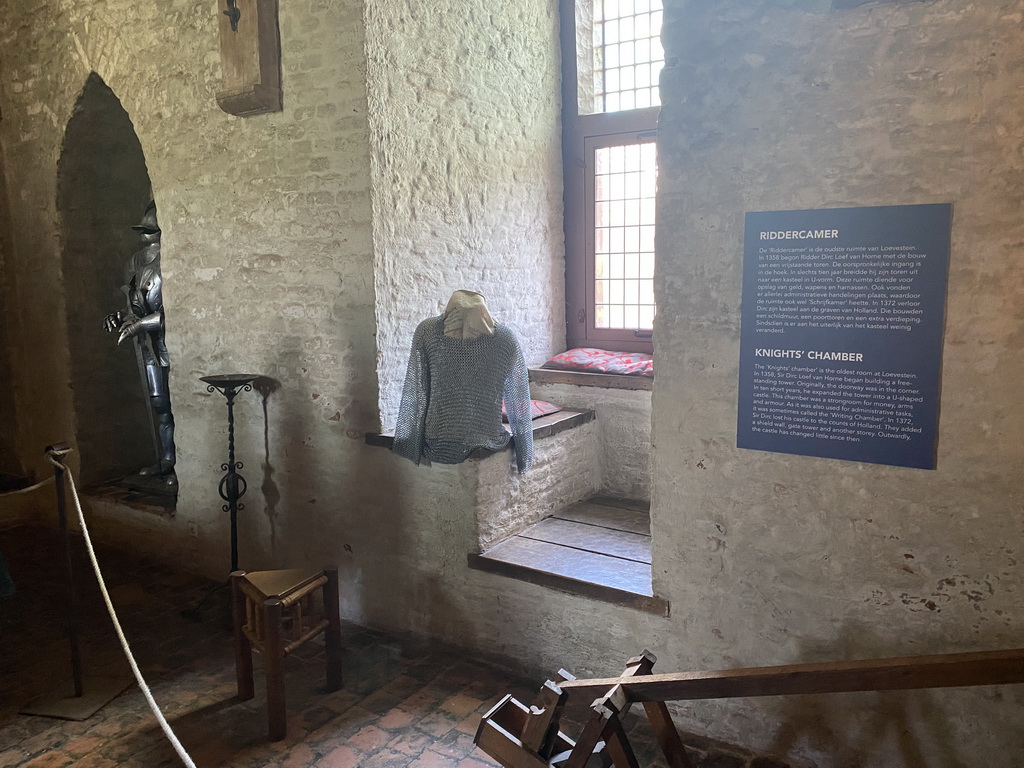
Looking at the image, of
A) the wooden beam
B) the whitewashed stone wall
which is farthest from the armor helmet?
the wooden beam

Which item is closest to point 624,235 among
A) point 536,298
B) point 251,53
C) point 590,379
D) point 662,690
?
point 536,298

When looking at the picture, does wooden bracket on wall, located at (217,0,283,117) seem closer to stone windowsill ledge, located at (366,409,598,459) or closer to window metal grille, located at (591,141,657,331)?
stone windowsill ledge, located at (366,409,598,459)

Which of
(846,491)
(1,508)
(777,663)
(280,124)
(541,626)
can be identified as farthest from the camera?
(1,508)

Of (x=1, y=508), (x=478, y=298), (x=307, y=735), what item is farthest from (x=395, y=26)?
(x=1, y=508)

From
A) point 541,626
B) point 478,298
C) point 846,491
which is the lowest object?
point 541,626

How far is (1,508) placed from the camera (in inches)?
221

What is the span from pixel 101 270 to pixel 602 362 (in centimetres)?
362

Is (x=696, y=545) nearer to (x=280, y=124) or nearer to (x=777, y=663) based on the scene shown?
(x=777, y=663)

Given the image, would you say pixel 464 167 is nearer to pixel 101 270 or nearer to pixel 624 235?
pixel 624 235

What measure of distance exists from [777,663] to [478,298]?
2.00 m

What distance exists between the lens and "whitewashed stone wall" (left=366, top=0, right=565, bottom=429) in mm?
3734

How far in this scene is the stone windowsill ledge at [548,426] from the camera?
3688mm

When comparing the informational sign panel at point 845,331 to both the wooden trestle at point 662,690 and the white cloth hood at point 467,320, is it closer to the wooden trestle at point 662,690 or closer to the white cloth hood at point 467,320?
the wooden trestle at point 662,690

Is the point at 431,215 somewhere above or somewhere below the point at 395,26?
below
